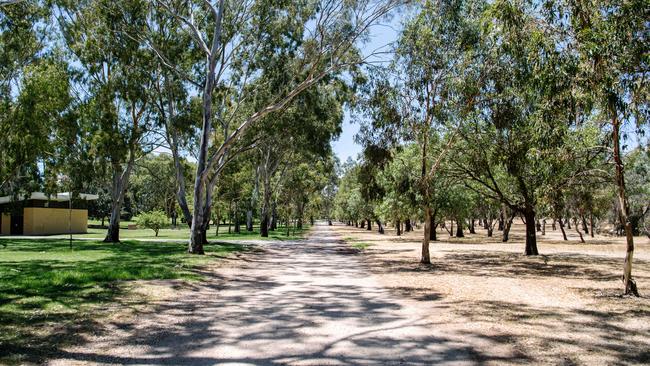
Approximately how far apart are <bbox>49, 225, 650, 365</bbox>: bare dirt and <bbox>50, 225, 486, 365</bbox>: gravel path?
2 cm

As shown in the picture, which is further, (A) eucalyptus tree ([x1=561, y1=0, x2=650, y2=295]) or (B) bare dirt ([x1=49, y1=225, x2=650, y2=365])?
(A) eucalyptus tree ([x1=561, y1=0, x2=650, y2=295])

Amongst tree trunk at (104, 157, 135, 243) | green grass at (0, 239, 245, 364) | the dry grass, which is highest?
tree trunk at (104, 157, 135, 243)

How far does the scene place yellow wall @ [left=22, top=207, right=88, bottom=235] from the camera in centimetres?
4541

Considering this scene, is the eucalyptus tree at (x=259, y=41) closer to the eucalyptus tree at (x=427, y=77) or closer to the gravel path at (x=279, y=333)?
the eucalyptus tree at (x=427, y=77)

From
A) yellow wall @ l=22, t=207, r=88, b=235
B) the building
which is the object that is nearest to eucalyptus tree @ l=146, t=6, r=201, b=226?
the building

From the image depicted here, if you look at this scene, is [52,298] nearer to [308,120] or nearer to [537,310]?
[537,310]

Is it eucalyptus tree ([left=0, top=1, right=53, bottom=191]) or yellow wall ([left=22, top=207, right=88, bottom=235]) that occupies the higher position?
eucalyptus tree ([left=0, top=1, right=53, bottom=191])

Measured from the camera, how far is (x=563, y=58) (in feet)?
29.2

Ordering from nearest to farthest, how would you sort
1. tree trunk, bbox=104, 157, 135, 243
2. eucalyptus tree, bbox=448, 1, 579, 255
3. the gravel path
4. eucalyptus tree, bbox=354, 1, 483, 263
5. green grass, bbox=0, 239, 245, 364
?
1. the gravel path
2. green grass, bbox=0, 239, 245, 364
3. eucalyptus tree, bbox=448, 1, 579, 255
4. eucalyptus tree, bbox=354, 1, 483, 263
5. tree trunk, bbox=104, 157, 135, 243

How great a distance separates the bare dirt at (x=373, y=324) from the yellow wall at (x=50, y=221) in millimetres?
40883

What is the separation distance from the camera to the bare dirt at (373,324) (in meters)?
5.66

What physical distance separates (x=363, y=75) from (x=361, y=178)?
4.59m

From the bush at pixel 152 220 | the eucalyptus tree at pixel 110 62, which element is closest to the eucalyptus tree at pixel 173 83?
the eucalyptus tree at pixel 110 62

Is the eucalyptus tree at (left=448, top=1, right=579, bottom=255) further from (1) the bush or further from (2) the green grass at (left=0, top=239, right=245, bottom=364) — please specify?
(1) the bush
